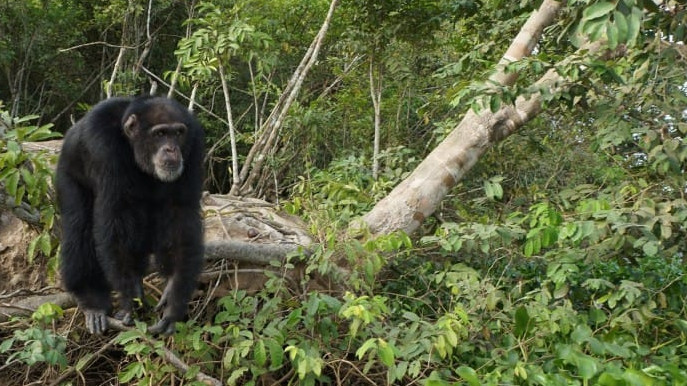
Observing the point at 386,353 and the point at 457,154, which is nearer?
the point at 386,353

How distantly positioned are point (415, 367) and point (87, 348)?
7.30 feet

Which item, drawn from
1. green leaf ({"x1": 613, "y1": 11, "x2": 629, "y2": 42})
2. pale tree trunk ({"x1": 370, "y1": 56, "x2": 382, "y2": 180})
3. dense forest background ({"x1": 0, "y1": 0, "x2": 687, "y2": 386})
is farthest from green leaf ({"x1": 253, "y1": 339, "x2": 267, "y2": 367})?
pale tree trunk ({"x1": 370, "y1": 56, "x2": 382, "y2": 180})

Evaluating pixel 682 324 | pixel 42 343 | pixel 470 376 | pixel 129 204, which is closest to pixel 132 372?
pixel 42 343

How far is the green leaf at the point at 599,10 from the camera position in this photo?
2.69m

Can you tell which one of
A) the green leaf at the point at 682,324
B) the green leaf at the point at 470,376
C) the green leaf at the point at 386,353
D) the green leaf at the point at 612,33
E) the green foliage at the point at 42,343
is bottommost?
the green leaf at the point at 682,324

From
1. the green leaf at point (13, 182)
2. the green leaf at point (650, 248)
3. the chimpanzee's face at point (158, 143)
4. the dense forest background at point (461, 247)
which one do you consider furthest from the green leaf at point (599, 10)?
the green leaf at point (13, 182)

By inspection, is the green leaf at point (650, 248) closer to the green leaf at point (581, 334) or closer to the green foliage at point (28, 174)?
the green leaf at point (581, 334)

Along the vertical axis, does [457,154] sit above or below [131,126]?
below

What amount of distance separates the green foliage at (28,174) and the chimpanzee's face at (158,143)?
444 millimetres

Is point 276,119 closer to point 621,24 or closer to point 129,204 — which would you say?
point 129,204

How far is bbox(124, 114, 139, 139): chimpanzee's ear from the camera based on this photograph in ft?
14.5

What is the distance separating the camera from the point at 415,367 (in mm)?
3865

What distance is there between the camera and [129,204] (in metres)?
4.36

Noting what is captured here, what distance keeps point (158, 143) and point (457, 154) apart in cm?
227
